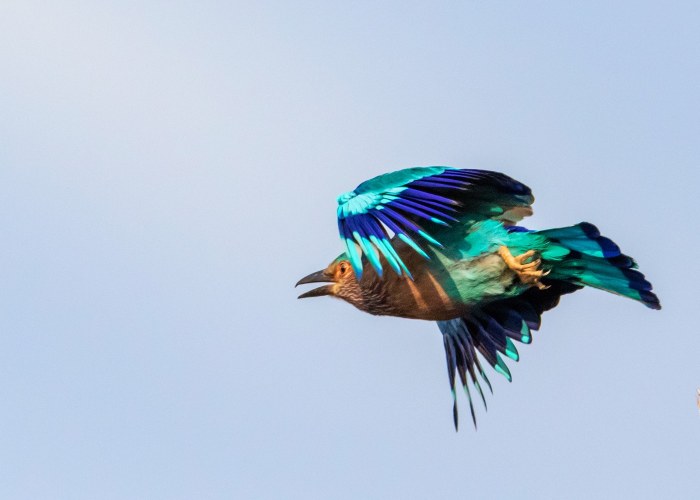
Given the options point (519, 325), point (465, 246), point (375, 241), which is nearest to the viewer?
point (375, 241)

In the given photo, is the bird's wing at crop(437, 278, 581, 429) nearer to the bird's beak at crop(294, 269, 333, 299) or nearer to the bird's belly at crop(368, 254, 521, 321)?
the bird's belly at crop(368, 254, 521, 321)

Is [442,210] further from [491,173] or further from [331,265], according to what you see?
[331,265]

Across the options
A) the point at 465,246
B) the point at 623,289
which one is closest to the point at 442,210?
the point at 465,246

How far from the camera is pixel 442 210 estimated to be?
1443 cm

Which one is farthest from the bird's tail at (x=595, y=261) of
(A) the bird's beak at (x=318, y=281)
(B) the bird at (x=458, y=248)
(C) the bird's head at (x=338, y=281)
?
(A) the bird's beak at (x=318, y=281)

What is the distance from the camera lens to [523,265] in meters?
14.6

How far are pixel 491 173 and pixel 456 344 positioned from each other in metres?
2.90

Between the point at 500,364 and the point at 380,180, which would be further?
the point at 500,364

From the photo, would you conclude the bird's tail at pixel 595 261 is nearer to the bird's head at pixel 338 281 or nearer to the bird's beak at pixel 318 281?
the bird's head at pixel 338 281

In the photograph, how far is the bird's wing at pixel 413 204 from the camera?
13898 mm

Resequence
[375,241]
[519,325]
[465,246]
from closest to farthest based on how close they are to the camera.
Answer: [375,241], [465,246], [519,325]

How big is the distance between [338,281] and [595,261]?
2.80 meters

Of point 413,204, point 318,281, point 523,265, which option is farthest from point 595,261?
point 318,281

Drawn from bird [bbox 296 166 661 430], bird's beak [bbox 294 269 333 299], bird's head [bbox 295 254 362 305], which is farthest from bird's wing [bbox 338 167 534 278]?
bird's beak [bbox 294 269 333 299]
